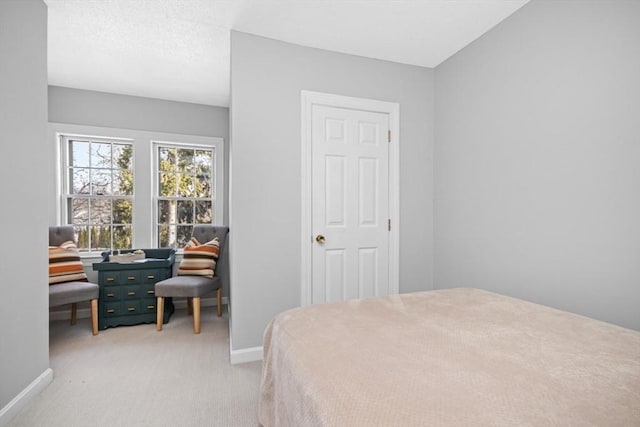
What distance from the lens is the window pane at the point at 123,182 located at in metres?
3.79

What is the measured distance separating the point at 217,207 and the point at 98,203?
55.0 inches

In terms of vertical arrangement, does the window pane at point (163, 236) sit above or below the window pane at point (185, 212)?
below

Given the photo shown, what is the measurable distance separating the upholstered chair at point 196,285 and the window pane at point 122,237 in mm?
812

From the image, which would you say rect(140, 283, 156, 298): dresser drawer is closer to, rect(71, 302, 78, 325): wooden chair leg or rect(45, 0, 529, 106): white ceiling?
rect(71, 302, 78, 325): wooden chair leg

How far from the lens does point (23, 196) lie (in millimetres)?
1903

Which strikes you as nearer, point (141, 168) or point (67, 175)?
point (67, 175)

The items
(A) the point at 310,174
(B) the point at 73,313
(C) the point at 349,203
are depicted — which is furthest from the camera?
(B) the point at 73,313

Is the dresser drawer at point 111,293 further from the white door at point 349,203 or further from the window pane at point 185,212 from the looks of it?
the white door at point 349,203

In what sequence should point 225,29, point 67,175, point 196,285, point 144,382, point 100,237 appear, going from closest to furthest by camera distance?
point 144,382
point 225,29
point 196,285
point 67,175
point 100,237

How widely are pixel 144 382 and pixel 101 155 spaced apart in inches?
114

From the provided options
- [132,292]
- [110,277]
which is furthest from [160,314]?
[110,277]

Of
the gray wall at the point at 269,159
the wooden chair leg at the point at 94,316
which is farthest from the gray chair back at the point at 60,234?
the gray wall at the point at 269,159

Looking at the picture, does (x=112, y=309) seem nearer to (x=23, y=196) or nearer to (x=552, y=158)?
(x=23, y=196)

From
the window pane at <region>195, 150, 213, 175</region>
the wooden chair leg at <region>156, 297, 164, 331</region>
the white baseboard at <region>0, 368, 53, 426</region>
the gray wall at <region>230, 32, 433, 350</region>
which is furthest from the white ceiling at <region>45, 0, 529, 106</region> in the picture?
the white baseboard at <region>0, 368, 53, 426</region>
